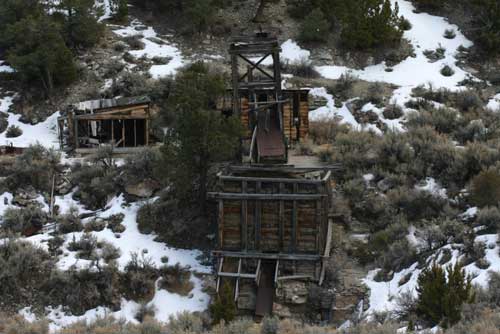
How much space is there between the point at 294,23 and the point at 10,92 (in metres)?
14.6

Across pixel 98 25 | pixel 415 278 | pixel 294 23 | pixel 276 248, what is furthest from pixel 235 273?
pixel 294 23

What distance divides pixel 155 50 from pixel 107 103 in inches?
255

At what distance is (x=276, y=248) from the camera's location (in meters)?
15.1

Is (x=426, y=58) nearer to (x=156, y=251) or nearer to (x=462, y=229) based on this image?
(x=462, y=229)

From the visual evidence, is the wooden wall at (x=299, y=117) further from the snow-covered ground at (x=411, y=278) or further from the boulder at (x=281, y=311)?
the boulder at (x=281, y=311)

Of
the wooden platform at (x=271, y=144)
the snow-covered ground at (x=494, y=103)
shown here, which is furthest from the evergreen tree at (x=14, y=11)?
the snow-covered ground at (x=494, y=103)

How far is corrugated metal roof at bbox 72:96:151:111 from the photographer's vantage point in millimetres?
22638

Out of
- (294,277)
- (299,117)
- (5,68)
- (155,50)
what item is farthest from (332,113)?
(5,68)

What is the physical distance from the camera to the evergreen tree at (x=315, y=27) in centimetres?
2909

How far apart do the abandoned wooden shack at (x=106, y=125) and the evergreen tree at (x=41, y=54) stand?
8.54 feet

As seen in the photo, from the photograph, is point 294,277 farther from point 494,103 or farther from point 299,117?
point 494,103

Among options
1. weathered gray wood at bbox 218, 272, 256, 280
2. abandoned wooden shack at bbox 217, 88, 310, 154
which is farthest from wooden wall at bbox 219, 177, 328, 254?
abandoned wooden shack at bbox 217, 88, 310, 154

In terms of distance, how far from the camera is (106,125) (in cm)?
2409

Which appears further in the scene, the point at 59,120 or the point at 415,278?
the point at 59,120
